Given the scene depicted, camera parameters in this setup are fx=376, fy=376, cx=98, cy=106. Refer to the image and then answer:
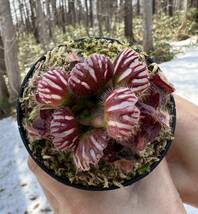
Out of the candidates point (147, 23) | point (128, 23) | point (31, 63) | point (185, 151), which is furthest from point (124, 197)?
point (128, 23)

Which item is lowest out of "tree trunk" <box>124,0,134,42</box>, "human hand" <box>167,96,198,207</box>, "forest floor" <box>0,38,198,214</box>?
"tree trunk" <box>124,0,134,42</box>

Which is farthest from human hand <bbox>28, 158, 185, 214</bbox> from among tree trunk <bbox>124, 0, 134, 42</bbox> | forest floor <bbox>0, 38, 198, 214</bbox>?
tree trunk <bbox>124, 0, 134, 42</bbox>

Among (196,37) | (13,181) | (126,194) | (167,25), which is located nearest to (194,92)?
(13,181)

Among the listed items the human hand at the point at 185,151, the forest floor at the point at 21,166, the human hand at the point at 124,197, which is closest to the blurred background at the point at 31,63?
the forest floor at the point at 21,166

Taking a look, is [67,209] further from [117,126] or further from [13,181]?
[13,181]

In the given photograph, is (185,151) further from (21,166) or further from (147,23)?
(147,23)

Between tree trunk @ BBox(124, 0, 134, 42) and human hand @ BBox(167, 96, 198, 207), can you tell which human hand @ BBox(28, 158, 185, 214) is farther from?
tree trunk @ BBox(124, 0, 134, 42)

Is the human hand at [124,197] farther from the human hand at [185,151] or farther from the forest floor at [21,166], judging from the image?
the forest floor at [21,166]
